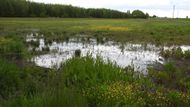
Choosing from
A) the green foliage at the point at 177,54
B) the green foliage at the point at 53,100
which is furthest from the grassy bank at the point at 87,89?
the green foliage at the point at 177,54

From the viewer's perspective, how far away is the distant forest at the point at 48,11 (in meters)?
76.1

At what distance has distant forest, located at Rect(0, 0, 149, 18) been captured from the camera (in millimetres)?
76125

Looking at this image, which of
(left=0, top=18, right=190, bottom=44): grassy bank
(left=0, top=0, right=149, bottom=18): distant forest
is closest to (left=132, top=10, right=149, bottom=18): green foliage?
(left=0, top=0, right=149, bottom=18): distant forest

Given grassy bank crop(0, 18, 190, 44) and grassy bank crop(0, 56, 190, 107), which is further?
grassy bank crop(0, 18, 190, 44)

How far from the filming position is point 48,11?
8888 cm

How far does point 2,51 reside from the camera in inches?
691

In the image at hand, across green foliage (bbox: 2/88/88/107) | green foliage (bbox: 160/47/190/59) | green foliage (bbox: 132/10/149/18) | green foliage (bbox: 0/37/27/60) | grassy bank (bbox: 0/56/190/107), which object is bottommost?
green foliage (bbox: 132/10/149/18)

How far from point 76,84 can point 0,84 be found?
186 cm

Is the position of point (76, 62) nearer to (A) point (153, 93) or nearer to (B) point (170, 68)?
(A) point (153, 93)

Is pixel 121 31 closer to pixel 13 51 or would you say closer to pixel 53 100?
pixel 13 51

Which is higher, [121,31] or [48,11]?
[121,31]

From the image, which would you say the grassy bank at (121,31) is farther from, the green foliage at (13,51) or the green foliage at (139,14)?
the green foliage at (139,14)

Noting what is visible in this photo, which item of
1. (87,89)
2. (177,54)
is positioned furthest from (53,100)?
(177,54)

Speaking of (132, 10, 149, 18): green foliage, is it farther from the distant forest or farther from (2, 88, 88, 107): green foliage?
(2, 88, 88, 107): green foliage
